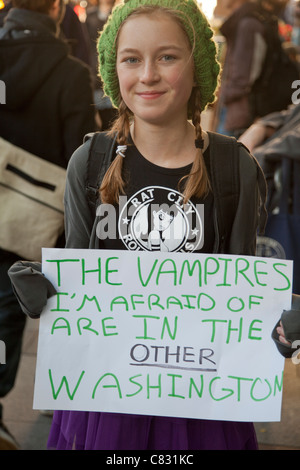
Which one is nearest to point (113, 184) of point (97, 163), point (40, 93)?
point (97, 163)

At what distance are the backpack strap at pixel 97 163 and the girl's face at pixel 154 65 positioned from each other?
13 centimetres

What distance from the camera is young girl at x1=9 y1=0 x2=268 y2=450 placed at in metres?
1.73

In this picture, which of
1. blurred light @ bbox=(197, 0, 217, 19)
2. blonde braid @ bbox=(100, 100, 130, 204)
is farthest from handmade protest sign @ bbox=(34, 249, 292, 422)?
blurred light @ bbox=(197, 0, 217, 19)

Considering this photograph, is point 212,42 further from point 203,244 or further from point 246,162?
point 203,244

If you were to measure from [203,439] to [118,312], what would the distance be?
43 cm

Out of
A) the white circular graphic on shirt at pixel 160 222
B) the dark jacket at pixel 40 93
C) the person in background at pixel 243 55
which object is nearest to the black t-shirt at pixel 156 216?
the white circular graphic on shirt at pixel 160 222

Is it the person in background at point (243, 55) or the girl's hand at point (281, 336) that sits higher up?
the person in background at point (243, 55)

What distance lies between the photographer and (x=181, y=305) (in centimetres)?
176

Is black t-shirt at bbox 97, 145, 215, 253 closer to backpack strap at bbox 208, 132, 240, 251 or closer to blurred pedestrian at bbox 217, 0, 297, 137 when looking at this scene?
backpack strap at bbox 208, 132, 240, 251

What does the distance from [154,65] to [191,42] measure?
13 centimetres

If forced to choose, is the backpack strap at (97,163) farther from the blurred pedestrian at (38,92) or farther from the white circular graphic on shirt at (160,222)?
the blurred pedestrian at (38,92)

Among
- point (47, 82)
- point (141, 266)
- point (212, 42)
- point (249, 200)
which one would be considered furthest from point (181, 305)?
point (47, 82)

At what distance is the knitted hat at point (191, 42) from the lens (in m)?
1.74

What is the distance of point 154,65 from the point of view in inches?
67.6
